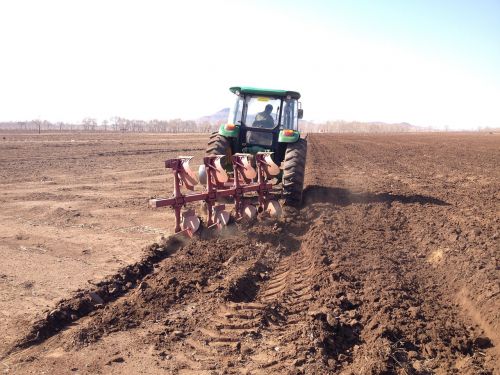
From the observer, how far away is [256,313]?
4.11m

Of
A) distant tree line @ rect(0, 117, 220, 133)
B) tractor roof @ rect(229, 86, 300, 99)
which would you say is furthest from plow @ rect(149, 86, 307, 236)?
distant tree line @ rect(0, 117, 220, 133)

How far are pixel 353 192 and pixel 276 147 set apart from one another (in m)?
2.19

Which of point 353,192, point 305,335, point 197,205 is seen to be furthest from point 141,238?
point 353,192

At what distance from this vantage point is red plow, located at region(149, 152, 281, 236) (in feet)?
22.0

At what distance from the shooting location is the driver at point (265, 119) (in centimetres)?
947

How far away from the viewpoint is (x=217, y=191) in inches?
280

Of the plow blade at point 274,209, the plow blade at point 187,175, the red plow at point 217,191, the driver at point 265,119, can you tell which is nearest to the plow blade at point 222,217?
the red plow at point 217,191

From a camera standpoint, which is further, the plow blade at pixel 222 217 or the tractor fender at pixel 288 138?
the tractor fender at pixel 288 138

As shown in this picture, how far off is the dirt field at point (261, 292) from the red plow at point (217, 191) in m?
0.36

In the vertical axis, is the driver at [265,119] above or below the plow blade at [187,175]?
above

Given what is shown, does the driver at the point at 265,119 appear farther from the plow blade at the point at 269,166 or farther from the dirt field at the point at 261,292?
the dirt field at the point at 261,292

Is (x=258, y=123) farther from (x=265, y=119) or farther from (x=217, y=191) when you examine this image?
(x=217, y=191)

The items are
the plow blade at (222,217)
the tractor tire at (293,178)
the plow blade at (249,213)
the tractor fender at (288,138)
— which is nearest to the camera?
the plow blade at (222,217)

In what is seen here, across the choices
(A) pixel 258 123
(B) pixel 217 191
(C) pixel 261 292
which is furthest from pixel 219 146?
(C) pixel 261 292
